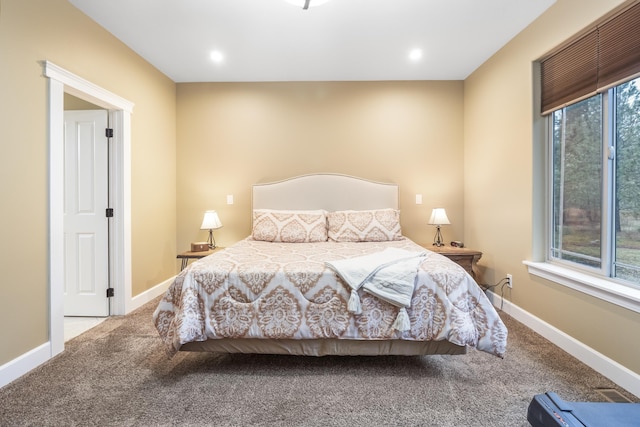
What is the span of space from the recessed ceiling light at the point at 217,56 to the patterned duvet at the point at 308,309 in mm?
2355

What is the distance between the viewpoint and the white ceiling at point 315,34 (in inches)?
92.3

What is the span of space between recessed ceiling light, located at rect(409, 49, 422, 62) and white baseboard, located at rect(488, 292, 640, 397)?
270 centimetres

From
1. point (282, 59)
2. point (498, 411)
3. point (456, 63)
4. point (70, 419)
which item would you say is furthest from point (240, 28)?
point (498, 411)

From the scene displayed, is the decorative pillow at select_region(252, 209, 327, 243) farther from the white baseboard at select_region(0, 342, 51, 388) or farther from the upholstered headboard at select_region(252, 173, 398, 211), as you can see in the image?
the white baseboard at select_region(0, 342, 51, 388)

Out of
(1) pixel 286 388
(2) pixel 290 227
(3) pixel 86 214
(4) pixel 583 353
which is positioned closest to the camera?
(1) pixel 286 388

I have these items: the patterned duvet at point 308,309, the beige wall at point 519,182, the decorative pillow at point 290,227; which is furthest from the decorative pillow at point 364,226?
the patterned duvet at point 308,309

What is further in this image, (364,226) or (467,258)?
(364,226)

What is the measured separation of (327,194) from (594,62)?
2601mm

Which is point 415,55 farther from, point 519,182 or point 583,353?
point 583,353

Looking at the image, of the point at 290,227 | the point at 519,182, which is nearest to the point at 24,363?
the point at 290,227

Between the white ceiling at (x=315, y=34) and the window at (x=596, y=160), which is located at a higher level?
the white ceiling at (x=315, y=34)

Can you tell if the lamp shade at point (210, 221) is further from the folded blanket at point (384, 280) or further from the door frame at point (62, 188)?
the folded blanket at point (384, 280)

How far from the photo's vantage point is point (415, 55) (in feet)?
10.2

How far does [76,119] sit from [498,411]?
4045 millimetres
